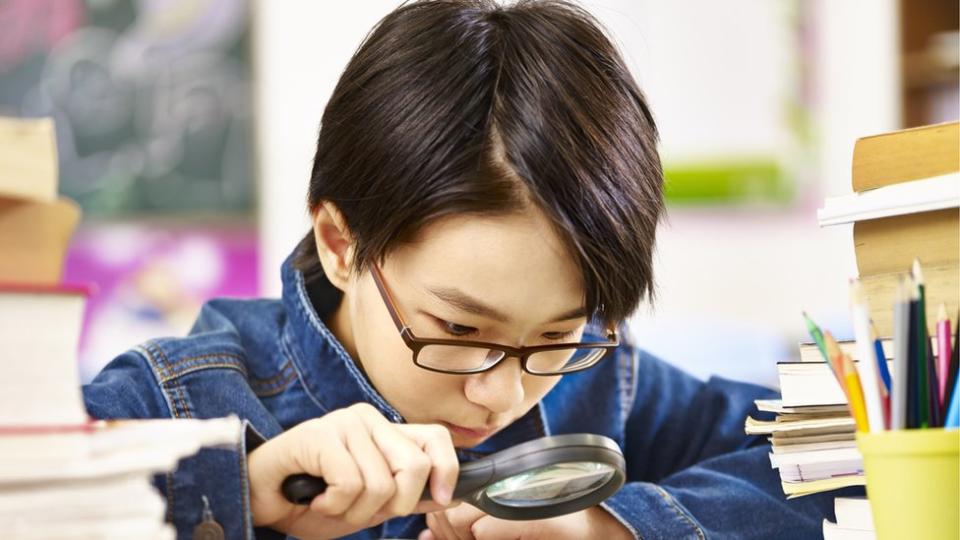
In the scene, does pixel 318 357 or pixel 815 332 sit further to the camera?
pixel 318 357

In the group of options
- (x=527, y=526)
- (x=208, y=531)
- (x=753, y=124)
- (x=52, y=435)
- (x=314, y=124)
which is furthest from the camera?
(x=753, y=124)

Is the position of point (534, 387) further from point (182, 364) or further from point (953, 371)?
point (953, 371)

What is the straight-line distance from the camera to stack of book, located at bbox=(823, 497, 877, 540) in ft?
2.25

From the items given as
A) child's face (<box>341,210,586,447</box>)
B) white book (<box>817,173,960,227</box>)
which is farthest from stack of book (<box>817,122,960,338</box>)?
child's face (<box>341,210,586,447</box>)

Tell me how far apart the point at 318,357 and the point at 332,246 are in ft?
0.33

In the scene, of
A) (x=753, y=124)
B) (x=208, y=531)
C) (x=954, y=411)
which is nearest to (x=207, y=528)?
(x=208, y=531)

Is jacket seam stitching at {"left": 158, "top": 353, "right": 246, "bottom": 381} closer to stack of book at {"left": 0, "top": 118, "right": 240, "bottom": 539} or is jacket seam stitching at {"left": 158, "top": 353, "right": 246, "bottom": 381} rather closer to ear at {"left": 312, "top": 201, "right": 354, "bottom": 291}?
ear at {"left": 312, "top": 201, "right": 354, "bottom": 291}

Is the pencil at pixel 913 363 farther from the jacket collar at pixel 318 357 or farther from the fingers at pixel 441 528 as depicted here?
the jacket collar at pixel 318 357

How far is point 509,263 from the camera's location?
0.81 metres

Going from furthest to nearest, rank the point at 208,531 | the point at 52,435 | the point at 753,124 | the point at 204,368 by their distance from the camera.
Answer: the point at 753,124
the point at 204,368
the point at 208,531
the point at 52,435

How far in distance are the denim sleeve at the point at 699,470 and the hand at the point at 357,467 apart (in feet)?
0.68

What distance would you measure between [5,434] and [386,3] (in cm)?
327

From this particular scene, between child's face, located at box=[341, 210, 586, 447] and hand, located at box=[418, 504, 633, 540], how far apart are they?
3.8 inches

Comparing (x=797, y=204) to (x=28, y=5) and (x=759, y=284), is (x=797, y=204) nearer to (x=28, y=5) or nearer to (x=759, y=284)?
(x=759, y=284)
